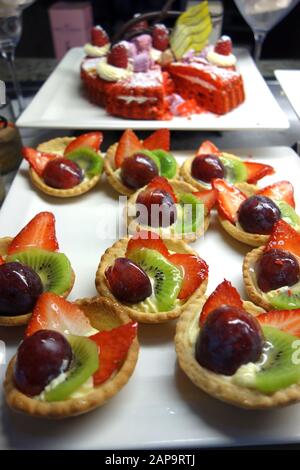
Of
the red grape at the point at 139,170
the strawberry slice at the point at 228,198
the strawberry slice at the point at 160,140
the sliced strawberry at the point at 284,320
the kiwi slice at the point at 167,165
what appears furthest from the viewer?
the strawberry slice at the point at 160,140

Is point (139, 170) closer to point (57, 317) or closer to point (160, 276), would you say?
point (160, 276)

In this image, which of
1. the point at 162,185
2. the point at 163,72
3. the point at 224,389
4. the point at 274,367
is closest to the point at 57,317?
the point at 224,389

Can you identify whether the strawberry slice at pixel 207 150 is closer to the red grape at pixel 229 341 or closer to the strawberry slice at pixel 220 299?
the strawberry slice at pixel 220 299

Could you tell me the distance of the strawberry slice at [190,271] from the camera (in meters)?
1.36

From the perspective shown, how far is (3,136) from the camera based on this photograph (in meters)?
1.96

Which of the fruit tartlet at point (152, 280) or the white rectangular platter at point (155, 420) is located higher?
the fruit tartlet at point (152, 280)

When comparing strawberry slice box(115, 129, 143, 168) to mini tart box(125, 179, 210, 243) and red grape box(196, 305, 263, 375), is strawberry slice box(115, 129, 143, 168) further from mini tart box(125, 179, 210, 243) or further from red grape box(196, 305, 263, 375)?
red grape box(196, 305, 263, 375)

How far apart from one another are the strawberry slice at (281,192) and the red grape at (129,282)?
2.26ft

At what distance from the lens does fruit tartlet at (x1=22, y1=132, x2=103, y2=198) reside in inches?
73.3

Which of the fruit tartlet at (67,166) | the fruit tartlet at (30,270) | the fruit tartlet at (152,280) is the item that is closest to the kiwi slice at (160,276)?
the fruit tartlet at (152,280)

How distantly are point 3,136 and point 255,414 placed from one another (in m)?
1.51

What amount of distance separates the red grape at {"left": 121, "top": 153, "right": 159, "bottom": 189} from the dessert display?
0.56m

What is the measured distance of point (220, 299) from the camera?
1.23m

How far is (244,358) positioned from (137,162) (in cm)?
98
